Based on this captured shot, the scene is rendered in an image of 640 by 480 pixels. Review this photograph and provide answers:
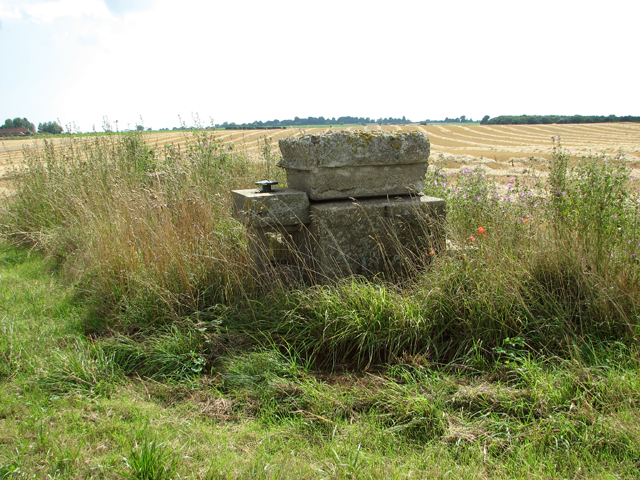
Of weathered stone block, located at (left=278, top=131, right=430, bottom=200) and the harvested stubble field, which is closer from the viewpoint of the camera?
weathered stone block, located at (left=278, top=131, right=430, bottom=200)

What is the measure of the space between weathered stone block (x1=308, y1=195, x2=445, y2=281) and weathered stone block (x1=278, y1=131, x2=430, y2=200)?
10 cm

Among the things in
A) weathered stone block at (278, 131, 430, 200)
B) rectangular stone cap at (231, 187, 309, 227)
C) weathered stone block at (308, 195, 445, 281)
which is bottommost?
weathered stone block at (308, 195, 445, 281)

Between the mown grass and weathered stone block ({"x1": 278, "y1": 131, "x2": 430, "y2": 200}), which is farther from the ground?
weathered stone block ({"x1": 278, "y1": 131, "x2": 430, "y2": 200})

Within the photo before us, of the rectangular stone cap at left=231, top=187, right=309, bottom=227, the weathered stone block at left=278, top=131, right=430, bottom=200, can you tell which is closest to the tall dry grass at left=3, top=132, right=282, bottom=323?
Answer: the rectangular stone cap at left=231, top=187, right=309, bottom=227

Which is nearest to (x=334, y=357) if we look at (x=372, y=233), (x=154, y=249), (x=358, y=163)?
(x=372, y=233)

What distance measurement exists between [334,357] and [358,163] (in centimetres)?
156

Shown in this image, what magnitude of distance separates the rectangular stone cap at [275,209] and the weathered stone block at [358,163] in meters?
0.14

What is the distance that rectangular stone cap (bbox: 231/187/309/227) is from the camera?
3.41 m

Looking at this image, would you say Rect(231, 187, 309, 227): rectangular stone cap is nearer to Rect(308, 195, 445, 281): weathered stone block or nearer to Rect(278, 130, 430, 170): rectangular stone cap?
Rect(308, 195, 445, 281): weathered stone block

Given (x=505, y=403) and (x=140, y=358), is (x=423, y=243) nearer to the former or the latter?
(x=505, y=403)

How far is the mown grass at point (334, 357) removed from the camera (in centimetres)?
193

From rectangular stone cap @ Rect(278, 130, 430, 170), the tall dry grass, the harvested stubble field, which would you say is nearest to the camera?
the tall dry grass

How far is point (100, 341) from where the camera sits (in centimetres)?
297

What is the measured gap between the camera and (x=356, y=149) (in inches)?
136
